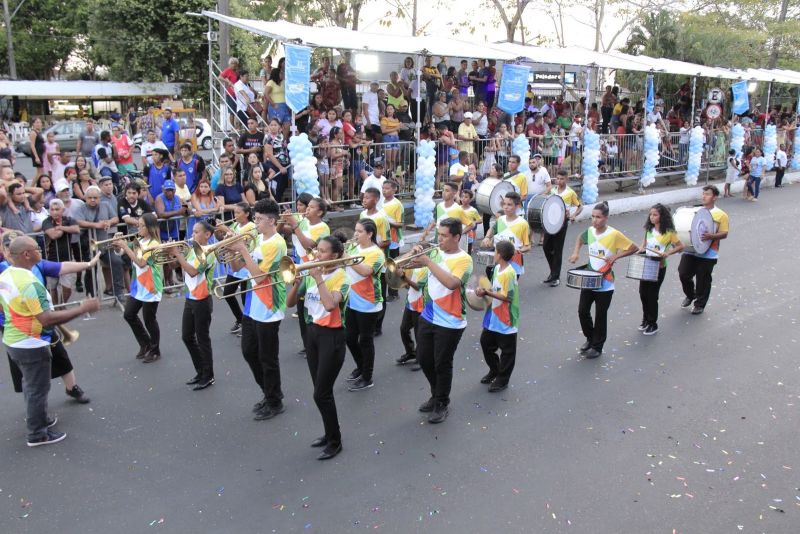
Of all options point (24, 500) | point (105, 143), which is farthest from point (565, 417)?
point (105, 143)

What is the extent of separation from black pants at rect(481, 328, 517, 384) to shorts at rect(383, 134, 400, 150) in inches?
281


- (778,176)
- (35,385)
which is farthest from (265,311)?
(778,176)

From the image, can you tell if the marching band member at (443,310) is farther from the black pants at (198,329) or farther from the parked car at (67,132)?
the parked car at (67,132)

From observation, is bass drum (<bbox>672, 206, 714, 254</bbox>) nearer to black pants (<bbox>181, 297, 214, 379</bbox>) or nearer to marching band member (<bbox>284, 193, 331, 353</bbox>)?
marching band member (<bbox>284, 193, 331, 353</bbox>)

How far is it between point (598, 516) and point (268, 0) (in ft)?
87.1

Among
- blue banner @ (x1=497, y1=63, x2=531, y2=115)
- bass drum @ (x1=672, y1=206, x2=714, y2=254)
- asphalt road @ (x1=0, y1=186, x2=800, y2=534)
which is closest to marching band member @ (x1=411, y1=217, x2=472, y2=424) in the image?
asphalt road @ (x1=0, y1=186, x2=800, y2=534)

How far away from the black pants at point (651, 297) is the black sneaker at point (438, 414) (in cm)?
352

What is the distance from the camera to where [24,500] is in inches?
202

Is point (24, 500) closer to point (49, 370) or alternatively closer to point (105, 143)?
point (49, 370)

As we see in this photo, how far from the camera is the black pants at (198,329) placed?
6.95 m

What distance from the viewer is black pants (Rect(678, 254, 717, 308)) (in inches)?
368

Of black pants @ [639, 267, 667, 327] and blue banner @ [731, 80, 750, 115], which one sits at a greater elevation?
blue banner @ [731, 80, 750, 115]

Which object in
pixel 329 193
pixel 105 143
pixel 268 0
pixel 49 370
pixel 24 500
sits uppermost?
pixel 268 0

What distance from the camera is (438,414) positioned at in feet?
20.8
